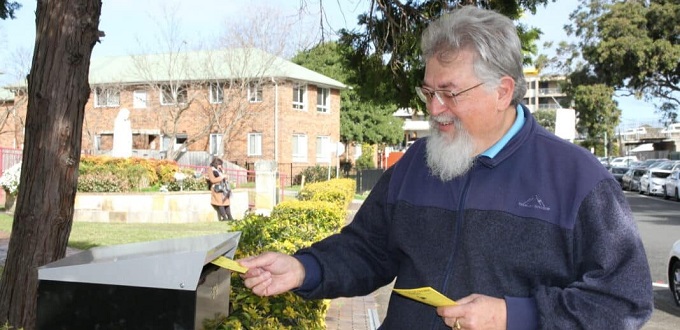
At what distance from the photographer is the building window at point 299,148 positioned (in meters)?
36.3

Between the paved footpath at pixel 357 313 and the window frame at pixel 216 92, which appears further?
the window frame at pixel 216 92

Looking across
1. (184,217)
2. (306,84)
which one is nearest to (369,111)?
(306,84)

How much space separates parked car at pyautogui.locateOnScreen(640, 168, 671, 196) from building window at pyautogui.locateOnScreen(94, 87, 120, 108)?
27693 mm

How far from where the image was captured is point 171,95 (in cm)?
3438

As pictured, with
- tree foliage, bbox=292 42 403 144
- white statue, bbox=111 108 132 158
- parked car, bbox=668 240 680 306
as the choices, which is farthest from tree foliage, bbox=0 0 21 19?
tree foliage, bbox=292 42 403 144

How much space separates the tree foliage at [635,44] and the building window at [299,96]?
604 inches

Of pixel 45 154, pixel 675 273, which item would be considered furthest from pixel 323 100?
pixel 45 154

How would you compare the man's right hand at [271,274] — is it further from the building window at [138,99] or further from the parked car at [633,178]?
the parked car at [633,178]

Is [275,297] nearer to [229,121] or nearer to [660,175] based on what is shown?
[229,121]

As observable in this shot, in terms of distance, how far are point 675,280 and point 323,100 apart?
30.9 meters

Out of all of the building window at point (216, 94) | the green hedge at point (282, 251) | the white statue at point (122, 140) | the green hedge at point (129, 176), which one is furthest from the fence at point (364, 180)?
the green hedge at point (282, 251)

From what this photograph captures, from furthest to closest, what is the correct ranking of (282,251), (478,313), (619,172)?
(619,172), (282,251), (478,313)

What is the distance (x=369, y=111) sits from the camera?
46.3 meters

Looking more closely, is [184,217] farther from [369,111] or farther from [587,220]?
[369,111]
